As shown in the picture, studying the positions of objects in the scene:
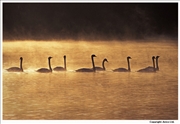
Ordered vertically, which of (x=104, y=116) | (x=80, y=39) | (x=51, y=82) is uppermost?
(x=80, y=39)

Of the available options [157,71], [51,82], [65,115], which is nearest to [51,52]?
[51,82]

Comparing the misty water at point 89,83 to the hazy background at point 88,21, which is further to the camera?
the hazy background at point 88,21

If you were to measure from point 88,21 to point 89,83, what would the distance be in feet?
2.03

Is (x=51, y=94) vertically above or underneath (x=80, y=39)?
underneath

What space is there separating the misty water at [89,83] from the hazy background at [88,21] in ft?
0.27

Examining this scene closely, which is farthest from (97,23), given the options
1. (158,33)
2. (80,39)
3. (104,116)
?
(104,116)

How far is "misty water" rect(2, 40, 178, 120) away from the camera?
16.8 feet

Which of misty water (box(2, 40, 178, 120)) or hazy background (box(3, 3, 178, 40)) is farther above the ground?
hazy background (box(3, 3, 178, 40))

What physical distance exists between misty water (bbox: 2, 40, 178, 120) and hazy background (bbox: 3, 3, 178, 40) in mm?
81

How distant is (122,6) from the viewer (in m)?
5.23

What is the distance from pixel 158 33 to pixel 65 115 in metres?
1.25

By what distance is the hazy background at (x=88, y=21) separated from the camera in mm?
5234

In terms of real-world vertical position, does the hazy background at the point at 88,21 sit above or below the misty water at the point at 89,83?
above

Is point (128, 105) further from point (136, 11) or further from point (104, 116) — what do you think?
point (136, 11)
